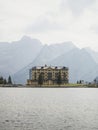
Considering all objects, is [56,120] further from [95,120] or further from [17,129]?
[17,129]

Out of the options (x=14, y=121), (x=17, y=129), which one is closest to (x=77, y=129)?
(x=17, y=129)

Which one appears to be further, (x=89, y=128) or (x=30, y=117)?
(x=30, y=117)

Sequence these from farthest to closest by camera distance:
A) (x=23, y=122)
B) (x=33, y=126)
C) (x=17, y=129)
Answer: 1. (x=23, y=122)
2. (x=33, y=126)
3. (x=17, y=129)

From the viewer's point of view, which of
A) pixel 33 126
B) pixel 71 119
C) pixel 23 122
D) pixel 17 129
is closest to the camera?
pixel 17 129

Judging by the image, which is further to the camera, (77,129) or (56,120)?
(56,120)

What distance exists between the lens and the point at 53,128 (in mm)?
54906

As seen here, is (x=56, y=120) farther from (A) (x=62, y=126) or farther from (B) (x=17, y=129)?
(B) (x=17, y=129)

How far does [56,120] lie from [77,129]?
427 inches

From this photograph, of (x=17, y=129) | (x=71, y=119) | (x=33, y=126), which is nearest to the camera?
(x=17, y=129)

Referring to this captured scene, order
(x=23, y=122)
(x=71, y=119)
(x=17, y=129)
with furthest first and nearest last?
(x=71, y=119), (x=23, y=122), (x=17, y=129)

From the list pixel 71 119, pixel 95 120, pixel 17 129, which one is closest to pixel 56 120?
pixel 71 119

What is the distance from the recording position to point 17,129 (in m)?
53.6

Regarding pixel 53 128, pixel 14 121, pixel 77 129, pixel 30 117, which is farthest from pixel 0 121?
pixel 77 129

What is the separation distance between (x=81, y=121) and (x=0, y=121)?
53.9ft
